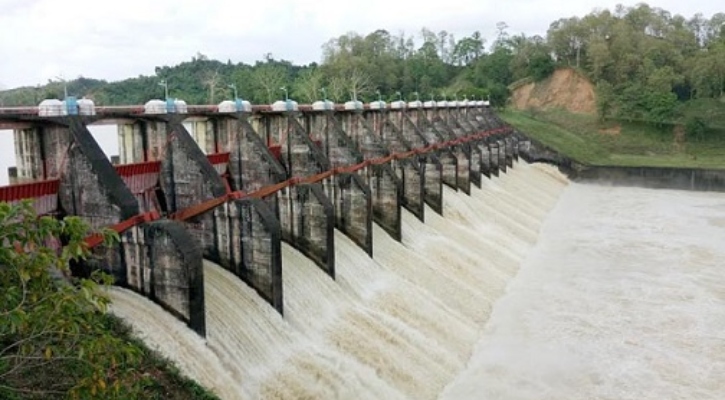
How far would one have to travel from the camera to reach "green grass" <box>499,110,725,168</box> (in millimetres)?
54175

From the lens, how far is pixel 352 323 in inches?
599

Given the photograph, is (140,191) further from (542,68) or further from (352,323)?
(542,68)

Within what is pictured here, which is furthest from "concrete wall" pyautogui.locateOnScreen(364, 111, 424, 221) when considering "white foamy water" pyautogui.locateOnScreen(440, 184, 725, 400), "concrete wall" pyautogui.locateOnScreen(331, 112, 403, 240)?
"white foamy water" pyautogui.locateOnScreen(440, 184, 725, 400)

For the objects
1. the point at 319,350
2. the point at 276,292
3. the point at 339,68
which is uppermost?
the point at 339,68

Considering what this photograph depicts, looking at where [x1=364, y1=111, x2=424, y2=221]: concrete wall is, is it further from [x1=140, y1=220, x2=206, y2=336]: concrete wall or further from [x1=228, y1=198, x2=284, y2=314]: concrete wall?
[x1=140, y1=220, x2=206, y2=336]: concrete wall

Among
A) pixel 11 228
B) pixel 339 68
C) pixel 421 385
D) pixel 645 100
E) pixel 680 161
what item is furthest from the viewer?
pixel 339 68

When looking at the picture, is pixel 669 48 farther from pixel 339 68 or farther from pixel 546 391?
pixel 546 391

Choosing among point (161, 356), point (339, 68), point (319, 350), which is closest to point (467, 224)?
point (319, 350)

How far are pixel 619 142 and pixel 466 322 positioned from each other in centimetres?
5014

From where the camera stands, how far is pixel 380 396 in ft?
43.5

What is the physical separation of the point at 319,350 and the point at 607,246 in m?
19.1

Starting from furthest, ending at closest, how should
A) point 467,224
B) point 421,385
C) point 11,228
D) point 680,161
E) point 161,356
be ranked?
point 680,161
point 467,224
point 421,385
point 161,356
point 11,228

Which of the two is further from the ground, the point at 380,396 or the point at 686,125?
the point at 686,125

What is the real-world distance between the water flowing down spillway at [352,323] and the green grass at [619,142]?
3367 cm
